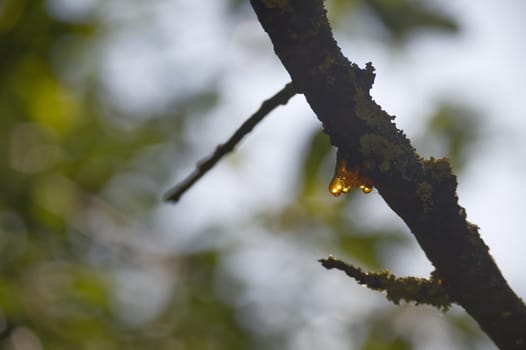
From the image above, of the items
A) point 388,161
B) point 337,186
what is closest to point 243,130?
point 337,186

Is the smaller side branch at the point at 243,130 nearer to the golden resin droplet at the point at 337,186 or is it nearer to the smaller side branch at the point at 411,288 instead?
the golden resin droplet at the point at 337,186

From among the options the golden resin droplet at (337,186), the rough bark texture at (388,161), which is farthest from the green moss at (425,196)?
the golden resin droplet at (337,186)

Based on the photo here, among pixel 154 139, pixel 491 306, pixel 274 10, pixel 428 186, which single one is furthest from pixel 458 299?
pixel 154 139

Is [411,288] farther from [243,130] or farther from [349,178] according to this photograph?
[243,130]

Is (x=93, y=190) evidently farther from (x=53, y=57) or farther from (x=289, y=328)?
(x=289, y=328)

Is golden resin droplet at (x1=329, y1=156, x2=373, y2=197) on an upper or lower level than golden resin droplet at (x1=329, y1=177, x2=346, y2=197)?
lower

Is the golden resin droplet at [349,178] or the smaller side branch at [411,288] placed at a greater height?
the golden resin droplet at [349,178]

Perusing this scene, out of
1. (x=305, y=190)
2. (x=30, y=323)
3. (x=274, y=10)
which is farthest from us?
(x=305, y=190)

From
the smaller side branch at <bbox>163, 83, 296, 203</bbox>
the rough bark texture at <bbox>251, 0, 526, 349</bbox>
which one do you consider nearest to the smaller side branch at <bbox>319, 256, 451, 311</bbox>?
the rough bark texture at <bbox>251, 0, 526, 349</bbox>

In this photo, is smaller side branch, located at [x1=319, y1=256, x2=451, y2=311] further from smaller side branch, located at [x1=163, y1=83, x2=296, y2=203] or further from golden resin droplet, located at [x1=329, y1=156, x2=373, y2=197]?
smaller side branch, located at [x1=163, y1=83, x2=296, y2=203]
